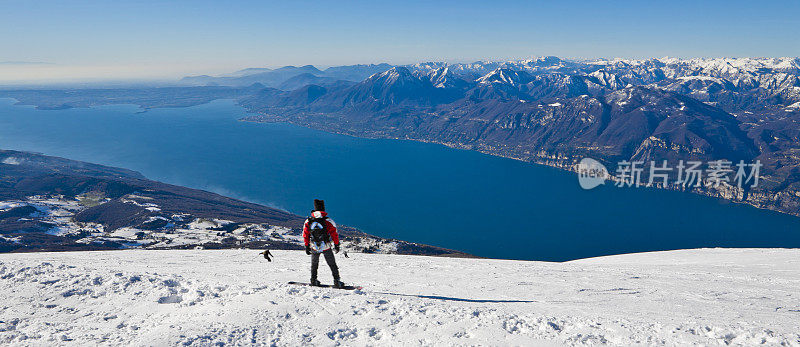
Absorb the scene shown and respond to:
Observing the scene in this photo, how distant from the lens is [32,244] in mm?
125375

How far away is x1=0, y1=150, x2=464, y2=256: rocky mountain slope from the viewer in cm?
12681

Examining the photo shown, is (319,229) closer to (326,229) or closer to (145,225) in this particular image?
(326,229)

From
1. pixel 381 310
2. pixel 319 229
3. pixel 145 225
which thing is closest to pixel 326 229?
pixel 319 229

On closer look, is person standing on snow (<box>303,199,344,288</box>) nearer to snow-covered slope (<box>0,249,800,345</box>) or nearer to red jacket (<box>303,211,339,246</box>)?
red jacket (<box>303,211,339,246</box>)

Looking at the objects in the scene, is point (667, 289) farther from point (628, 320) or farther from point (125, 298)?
point (125, 298)

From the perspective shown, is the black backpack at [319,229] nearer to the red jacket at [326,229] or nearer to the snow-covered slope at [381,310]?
the red jacket at [326,229]

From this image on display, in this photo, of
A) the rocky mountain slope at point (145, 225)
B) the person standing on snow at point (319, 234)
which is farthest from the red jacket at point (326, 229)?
the rocky mountain slope at point (145, 225)

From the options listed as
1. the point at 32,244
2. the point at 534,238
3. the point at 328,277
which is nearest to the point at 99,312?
the point at 328,277

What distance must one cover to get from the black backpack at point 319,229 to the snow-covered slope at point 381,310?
5.73 feet

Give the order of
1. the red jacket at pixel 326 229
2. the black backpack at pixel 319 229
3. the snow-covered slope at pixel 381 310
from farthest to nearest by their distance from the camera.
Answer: the black backpack at pixel 319 229
the red jacket at pixel 326 229
the snow-covered slope at pixel 381 310

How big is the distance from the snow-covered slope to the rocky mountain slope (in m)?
103

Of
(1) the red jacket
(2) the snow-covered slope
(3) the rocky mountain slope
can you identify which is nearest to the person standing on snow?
(1) the red jacket

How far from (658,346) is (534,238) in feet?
604

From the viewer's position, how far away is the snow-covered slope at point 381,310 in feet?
31.0
